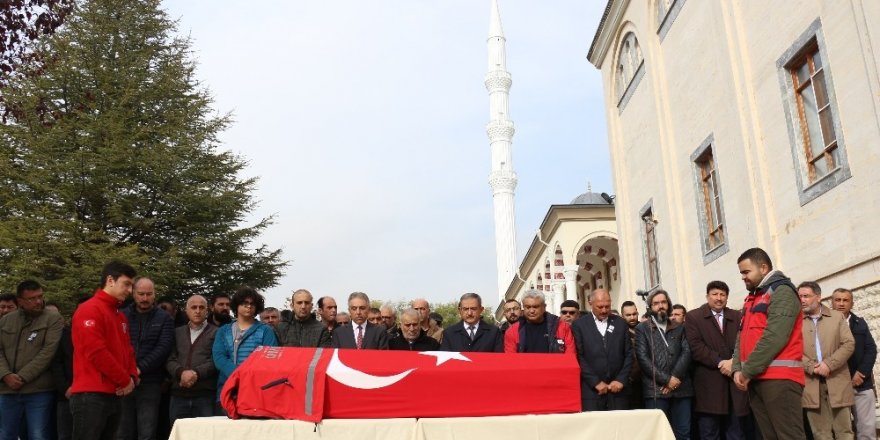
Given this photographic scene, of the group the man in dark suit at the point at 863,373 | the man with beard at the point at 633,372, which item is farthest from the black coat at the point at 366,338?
the man in dark suit at the point at 863,373

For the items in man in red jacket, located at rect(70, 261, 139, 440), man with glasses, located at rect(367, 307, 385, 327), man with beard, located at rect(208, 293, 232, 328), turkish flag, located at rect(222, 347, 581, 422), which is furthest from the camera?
man with glasses, located at rect(367, 307, 385, 327)

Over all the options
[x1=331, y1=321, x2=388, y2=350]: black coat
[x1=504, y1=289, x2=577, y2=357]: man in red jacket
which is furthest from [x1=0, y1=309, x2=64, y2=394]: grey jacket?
[x1=504, y1=289, x2=577, y2=357]: man in red jacket

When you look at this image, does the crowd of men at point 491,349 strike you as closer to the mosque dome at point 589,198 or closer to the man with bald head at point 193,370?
the man with bald head at point 193,370

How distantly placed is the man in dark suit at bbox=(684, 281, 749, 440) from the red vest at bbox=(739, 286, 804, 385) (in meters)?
1.41

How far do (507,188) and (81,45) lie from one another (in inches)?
1352

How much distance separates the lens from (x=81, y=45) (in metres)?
20.0

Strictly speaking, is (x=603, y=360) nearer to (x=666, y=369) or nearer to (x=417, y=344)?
(x=666, y=369)

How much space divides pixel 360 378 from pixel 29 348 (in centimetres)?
396

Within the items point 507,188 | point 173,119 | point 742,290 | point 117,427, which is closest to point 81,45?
point 173,119

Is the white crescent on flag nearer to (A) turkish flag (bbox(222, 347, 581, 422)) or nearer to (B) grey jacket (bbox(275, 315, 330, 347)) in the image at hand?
(A) turkish flag (bbox(222, 347, 581, 422))

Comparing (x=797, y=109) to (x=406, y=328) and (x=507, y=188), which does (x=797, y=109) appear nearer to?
(x=406, y=328)

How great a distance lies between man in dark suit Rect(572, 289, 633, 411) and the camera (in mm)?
7230

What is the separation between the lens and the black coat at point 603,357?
23.8 feet

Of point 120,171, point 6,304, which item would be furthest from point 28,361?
point 120,171
